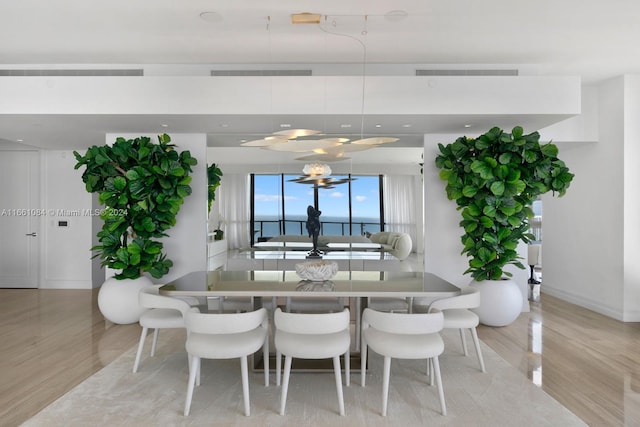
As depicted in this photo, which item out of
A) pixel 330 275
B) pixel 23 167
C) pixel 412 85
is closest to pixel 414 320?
pixel 330 275

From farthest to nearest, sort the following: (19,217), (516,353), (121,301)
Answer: (19,217), (121,301), (516,353)

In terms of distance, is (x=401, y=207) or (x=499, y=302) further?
(x=401, y=207)

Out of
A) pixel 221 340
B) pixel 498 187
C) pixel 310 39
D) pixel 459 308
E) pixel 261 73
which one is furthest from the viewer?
pixel 261 73

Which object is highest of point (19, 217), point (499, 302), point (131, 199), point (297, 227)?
point (131, 199)

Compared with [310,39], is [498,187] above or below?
below

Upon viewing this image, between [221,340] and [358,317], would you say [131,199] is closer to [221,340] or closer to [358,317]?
[221,340]

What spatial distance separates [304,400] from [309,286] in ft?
2.53

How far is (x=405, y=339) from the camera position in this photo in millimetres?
2754

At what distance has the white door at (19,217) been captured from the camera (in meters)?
7.03

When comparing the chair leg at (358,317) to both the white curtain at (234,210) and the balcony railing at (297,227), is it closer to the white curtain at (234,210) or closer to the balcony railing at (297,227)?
the balcony railing at (297,227)

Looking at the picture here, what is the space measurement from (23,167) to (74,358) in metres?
4.87

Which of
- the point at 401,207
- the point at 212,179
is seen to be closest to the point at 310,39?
the point at 212,179

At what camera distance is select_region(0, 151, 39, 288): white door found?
7.03m

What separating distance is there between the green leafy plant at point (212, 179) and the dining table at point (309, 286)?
1862 millimetres
